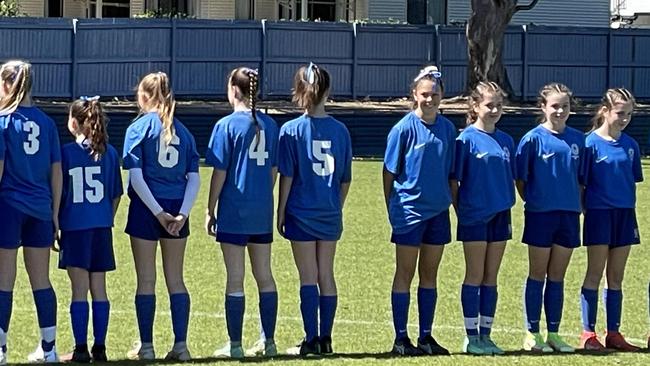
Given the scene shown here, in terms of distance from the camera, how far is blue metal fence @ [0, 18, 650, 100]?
32.5 m

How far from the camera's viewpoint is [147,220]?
8219 mm

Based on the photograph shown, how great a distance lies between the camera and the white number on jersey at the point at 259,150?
839cm

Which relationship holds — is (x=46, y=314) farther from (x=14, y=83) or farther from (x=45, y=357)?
(x=14, y=83)

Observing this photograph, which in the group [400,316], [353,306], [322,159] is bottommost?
[353,306]

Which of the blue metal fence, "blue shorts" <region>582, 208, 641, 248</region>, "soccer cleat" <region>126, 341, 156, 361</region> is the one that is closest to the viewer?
"soccer cleat" <region>126, 341, 156, 361</region>

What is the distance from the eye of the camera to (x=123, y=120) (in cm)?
2697

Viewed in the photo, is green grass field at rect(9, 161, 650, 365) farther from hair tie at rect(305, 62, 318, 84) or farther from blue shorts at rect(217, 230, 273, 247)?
hair tie at rect(305, 62, 318, 84)

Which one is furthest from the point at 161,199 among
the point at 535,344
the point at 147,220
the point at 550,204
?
the point at 535,344

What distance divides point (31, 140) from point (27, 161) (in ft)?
0.41

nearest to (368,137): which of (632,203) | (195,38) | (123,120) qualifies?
(123,120)

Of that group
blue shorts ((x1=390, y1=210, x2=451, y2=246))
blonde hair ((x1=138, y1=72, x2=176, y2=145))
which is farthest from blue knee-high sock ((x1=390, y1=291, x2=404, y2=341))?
blonde hair ((x1=138, y1=72, x2=176, y2=145))

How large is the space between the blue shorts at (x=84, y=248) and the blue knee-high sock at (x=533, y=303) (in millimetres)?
2746

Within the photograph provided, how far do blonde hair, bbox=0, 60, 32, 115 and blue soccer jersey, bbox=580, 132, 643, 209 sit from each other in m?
3.62

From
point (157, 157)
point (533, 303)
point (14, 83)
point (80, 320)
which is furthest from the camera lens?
point (533, 303)
